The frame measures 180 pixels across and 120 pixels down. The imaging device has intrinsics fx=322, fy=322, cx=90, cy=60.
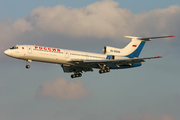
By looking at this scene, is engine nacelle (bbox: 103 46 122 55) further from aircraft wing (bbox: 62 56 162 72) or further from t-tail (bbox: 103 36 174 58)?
aircraft wing (bbox: 62 56 162 72)

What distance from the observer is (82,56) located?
149 feet

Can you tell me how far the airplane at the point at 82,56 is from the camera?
42028 millimetres

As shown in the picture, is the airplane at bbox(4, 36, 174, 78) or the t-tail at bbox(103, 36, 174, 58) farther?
the t-tail at bbox(103, 36, 174, 58)

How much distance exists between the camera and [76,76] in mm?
50594

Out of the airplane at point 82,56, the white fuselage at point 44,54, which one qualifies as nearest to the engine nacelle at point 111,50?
the airplane at point 82,56

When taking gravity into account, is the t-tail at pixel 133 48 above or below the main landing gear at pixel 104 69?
above

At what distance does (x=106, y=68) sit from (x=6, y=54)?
1486cm

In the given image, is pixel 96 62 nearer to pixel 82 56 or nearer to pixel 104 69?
pixel 82 56

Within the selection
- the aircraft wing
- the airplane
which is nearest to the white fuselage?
the airplane

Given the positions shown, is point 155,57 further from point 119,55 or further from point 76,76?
point 76,76

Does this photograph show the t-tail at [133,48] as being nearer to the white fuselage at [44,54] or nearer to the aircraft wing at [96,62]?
the aircraft wing at [96,62]

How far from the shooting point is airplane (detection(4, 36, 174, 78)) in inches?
1655

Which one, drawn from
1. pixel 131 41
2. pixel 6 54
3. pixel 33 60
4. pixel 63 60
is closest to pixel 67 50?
pixel 63 60

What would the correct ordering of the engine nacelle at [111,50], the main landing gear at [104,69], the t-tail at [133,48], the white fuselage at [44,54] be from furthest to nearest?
the t-tail at [133,48] < the engine nacelle at [111,50] < the main landing gear at [104,69] < the white fuselage at [44,54]
